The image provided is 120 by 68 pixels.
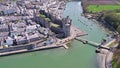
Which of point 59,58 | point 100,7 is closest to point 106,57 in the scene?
point 59,58

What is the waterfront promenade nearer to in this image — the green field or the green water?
the green water

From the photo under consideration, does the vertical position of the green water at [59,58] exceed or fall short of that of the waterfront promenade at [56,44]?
it falls short

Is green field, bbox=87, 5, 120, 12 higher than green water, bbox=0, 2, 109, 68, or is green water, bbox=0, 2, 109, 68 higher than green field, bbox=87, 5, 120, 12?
green field, bbox=87, 5, 120, 12

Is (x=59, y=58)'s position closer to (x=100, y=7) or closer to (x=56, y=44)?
(x=56, y=44)

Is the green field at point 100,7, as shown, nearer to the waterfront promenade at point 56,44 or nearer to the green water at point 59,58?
the waterfront promenade at point 56,44

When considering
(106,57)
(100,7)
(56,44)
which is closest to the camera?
(106,57)

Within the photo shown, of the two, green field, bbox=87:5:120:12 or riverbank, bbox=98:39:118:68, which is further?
green field, bbox=87:5:120:12

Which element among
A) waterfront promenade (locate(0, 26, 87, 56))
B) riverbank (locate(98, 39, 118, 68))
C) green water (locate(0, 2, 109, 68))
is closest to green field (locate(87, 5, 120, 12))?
waterfront promenade (locate(0, 26, 87, 56))

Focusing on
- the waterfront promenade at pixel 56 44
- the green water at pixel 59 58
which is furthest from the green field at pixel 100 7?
the green water at pixel 59 58

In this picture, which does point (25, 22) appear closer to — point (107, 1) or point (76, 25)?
point (76, 25)

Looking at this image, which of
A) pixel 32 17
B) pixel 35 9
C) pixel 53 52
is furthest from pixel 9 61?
pixel 35 9

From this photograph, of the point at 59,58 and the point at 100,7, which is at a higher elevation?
the point at 100,7
